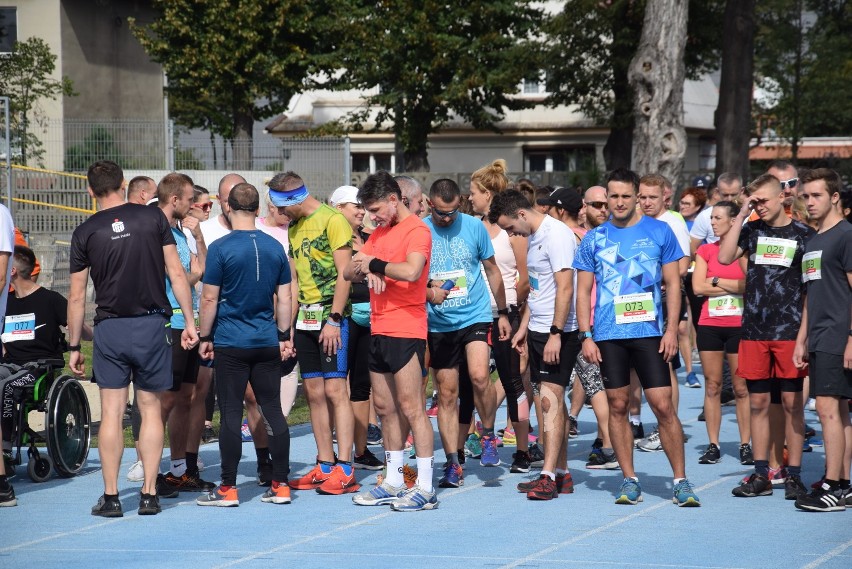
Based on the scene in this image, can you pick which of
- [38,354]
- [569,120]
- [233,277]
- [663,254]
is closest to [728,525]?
[663,254]

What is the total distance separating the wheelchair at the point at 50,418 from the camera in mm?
8883

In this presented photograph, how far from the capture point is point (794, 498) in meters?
8.23

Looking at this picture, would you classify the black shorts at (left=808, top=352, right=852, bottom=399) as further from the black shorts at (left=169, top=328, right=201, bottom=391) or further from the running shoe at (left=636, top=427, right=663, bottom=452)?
the black shorts at (left=169, top=328, right=201, bottom=391)

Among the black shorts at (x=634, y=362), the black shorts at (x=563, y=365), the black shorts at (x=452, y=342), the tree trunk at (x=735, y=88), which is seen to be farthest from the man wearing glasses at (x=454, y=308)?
the tree trunk at (x=735, y=88)

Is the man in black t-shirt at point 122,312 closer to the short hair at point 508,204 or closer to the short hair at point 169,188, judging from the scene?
the short hair at point 169,188

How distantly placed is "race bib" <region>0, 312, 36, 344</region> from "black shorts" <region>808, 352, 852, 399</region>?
18.1 ft

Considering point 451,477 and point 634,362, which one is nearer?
point 634,362

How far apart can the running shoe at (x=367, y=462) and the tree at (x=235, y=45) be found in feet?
105

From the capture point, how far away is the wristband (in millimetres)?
7707

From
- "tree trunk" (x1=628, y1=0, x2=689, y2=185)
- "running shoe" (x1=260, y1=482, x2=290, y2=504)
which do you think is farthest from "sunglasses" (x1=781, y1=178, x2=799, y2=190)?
"tree trunk" (x1=628, y1=0, x2=689, y2=185)

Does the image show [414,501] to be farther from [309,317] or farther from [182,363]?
[182,363]

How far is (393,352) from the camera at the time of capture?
7922 mm

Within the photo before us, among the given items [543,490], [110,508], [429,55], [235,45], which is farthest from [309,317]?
[235,45]

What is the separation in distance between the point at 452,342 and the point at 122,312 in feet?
7.49
